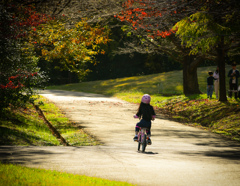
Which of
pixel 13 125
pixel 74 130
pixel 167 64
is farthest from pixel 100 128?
pixel 167 64

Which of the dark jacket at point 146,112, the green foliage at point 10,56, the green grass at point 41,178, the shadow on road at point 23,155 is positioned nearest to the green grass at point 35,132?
the green foliage at point 10,56

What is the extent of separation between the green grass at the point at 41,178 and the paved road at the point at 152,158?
0.55 m

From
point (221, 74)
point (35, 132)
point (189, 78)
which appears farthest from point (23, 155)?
point (189, 78)

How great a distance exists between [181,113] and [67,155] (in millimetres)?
12257

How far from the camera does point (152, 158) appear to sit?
29.7ft

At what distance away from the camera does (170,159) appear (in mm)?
8992

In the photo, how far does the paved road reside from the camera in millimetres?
7066

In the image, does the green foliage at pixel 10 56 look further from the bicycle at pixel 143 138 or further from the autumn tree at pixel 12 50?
the bicycle at pixel 143 138

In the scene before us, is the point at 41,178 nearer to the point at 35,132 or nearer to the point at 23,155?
the point at 23,155

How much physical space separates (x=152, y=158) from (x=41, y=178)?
3.55 m

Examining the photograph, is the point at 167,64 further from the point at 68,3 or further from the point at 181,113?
the point at 68,3

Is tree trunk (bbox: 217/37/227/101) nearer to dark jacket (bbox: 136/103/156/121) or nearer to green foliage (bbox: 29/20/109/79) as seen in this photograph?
green foliage (bbox: 29/20/109/79)

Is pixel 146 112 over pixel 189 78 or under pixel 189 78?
under

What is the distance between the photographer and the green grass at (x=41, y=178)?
→ 5946mm
